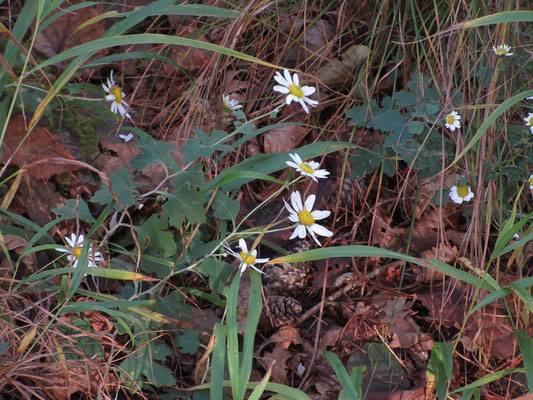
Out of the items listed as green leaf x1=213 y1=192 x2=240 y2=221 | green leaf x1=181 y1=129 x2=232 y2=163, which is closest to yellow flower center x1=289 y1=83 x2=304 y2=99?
green leaf x1=181 y1=129 x2=232 y2=163

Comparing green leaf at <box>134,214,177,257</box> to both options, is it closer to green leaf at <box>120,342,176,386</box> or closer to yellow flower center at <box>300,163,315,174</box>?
green leaf at <box>120,342,176,386</box>

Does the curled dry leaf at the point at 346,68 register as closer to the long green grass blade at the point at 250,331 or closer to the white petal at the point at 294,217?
the white petal at the point at 294,217

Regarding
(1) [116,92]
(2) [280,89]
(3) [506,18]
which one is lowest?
(1) [116,92]

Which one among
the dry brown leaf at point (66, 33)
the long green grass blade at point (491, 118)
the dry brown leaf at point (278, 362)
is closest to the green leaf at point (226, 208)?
the dry brown leaf at point (278, 362)

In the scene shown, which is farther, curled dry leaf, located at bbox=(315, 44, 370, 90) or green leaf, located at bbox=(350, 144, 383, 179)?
curled dry leaf, located at bbox=(315, 44, 370, 90)

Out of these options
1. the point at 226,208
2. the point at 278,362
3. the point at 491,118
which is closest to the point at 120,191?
the point at 226,208

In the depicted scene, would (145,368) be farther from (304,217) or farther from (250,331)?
(304,217)
